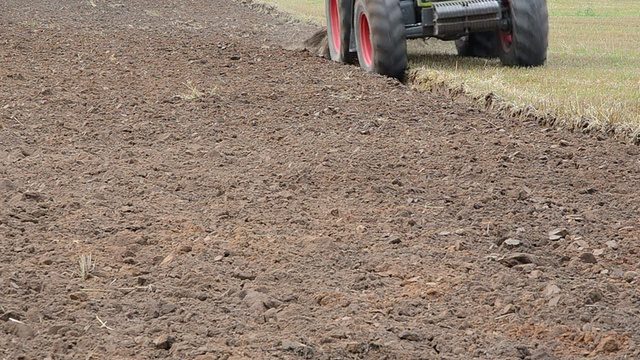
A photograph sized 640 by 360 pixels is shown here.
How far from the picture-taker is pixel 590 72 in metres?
10.1

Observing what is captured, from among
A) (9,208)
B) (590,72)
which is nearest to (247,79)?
(590,72)

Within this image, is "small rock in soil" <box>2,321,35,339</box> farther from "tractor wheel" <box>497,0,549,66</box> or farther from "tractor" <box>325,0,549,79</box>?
"tractor wheel" <box>497,0,549,66</box>

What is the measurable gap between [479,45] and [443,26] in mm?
2133

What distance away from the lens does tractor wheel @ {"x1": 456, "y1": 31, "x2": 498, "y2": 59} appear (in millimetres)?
11782

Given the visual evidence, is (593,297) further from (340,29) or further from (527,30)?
(340,29)

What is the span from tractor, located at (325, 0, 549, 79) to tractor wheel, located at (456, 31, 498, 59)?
0.70m

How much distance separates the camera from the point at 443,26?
33.1ft

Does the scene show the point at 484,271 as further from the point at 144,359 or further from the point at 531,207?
the point at 144,359

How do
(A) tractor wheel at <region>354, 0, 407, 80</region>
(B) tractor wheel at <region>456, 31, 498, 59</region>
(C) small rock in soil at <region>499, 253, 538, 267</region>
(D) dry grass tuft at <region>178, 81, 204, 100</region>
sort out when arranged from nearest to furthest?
(C) small rock in soil at <region>499, 253, 538, 267</region> < (D) dry grass tuft at <region>178, 81, 204, 100</region> < (A) tractor wheel at <region>354, 0, 407, 80</region> < (B) tractor wheel at <region>456, 31, 498, 59</region>

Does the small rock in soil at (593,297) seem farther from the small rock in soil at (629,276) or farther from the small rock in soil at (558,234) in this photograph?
the small rock in soil at (558,234)

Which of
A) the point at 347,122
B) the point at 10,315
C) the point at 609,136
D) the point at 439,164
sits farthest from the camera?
the point at 347,122

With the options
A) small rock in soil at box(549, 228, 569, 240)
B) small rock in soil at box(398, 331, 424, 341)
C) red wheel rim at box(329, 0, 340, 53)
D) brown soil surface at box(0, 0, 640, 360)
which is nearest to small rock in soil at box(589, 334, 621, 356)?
brown soil surface at box(0, 0, 640, 360)

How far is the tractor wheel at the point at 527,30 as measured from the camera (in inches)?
407

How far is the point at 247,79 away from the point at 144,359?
6881 mm
